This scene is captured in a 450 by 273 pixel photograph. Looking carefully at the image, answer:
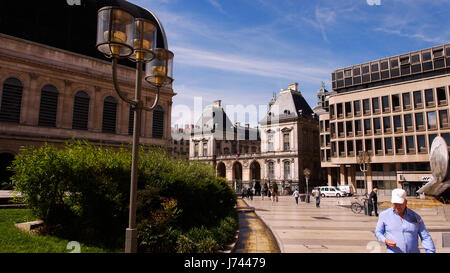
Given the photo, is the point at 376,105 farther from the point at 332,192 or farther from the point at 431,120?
the point at 332,192

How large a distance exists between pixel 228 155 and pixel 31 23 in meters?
48.6

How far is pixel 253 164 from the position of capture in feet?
221

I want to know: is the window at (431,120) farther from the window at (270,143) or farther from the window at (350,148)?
the window at (270,143)

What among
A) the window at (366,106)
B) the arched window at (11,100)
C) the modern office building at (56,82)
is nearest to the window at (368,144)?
A: the window at (366,106)

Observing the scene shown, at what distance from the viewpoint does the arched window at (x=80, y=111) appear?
118ft

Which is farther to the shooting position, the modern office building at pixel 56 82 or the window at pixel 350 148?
the window at pixel 350 148

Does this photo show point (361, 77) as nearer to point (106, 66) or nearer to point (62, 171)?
point (106, 66)

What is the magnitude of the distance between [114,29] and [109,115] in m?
35.8

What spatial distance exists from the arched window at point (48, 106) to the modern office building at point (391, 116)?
3817 centimetres

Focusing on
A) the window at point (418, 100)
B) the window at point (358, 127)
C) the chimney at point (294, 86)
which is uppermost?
the chimney at point (294, 86)

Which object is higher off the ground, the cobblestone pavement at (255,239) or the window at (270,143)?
the window at (270,143)

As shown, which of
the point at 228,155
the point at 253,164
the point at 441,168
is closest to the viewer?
the point at 441,168

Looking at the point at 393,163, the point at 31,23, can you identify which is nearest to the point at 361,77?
the point at 393,163
